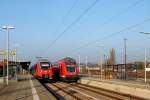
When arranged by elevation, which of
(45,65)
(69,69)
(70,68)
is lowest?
(69,69)

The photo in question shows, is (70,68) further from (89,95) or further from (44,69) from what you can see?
(89,95)

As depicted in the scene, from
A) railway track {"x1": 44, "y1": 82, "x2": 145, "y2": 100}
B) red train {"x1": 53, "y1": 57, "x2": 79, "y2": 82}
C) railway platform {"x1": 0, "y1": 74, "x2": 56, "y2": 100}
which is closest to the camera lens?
railway platform {"x1": 0, "y1": 74, "x2": 56, "y2": 100}

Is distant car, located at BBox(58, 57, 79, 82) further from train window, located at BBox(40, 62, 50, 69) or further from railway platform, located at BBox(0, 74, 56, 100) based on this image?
railway platform, located at BBox(0, 74, 56, 100)

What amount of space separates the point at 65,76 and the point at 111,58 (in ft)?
255

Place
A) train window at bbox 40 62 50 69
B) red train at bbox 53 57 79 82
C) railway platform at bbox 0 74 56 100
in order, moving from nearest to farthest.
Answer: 1. railway platform at bbox 0 74 56 100
2. red train at bbox 53 57 79 82
3. train window at bbox 40 62 50 69

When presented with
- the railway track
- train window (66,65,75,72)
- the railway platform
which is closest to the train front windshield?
train window (66,65,75,72)

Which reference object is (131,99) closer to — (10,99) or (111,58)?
(10,99)

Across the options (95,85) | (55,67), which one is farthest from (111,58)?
(95,85)

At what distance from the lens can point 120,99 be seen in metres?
22.6

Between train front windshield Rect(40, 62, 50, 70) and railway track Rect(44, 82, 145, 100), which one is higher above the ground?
train front windshield Rect(40, 62, 50, 70)

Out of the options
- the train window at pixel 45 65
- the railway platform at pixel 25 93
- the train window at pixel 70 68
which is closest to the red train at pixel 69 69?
the train window at pixel 70 68

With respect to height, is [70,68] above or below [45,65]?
below

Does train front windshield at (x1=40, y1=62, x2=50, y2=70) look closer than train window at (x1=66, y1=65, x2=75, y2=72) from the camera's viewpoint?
No

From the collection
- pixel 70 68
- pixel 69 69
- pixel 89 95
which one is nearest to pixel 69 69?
pixel 69 69
